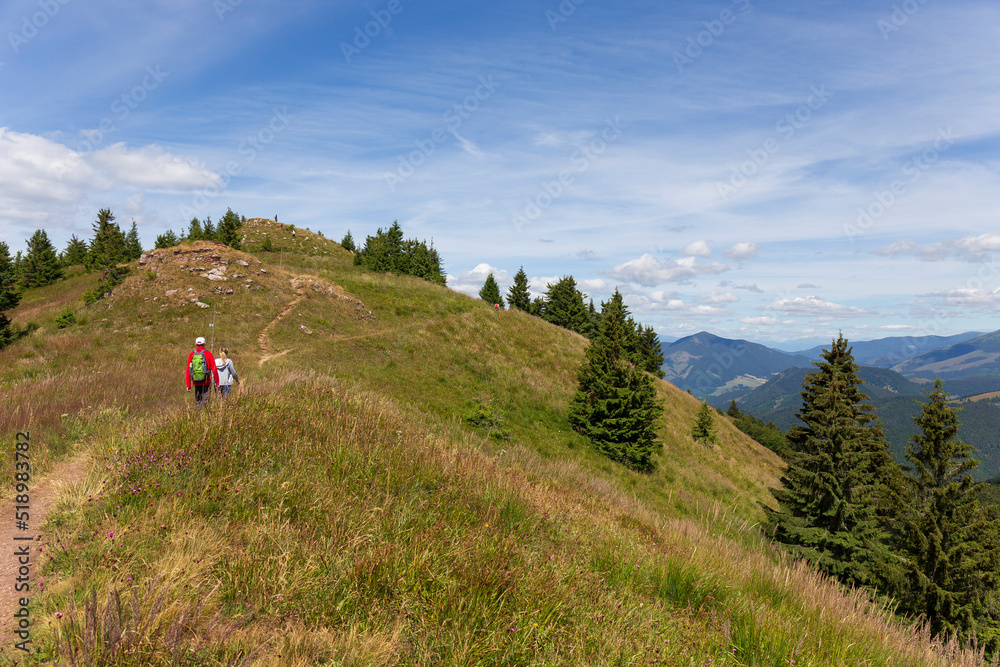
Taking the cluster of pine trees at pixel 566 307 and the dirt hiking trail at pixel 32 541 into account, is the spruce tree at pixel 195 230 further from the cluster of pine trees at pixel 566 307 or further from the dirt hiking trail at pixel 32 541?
the dirt hiking trail at pixel 32 541

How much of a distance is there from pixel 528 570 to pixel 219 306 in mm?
29730

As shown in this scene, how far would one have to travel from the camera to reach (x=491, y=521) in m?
4.41

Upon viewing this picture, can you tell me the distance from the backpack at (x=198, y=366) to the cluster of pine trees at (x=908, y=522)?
19.4m

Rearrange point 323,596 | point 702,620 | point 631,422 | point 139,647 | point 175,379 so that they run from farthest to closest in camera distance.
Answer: point 631,422, point 175,379, point 702,620, point 323,596, point 139,647

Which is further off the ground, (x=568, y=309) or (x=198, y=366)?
(x=568, y=309)

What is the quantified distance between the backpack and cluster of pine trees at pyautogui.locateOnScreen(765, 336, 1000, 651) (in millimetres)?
19368

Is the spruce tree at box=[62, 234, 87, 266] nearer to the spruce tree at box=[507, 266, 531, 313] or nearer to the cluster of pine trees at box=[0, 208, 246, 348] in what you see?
the cluster of pine trees at box=[0, 208, 246, 348]

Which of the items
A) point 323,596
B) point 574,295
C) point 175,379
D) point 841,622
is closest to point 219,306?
point 175,379

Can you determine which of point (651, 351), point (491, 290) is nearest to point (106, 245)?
point (491, 290)

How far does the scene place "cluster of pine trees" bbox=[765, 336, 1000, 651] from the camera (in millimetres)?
16547

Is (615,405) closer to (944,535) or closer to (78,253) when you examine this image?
(944,535)

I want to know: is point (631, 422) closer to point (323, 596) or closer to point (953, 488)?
point (953, 488)

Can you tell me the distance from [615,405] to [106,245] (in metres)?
54.6

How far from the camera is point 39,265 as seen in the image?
1743 inches
